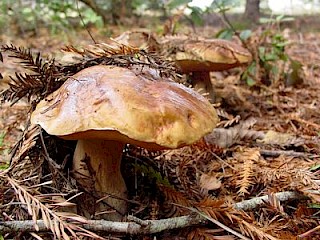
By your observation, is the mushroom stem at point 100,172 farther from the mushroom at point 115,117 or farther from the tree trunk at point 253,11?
the tree trunk at point 253,11

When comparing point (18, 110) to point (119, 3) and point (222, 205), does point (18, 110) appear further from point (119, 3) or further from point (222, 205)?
point (119, 3)

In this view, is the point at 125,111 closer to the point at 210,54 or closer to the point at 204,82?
the point at 210,54

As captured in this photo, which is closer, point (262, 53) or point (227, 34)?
point (262, 53)

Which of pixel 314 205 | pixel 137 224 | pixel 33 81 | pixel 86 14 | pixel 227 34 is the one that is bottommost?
pixel 314 205

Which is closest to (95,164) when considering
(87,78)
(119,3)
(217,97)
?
(87,78)

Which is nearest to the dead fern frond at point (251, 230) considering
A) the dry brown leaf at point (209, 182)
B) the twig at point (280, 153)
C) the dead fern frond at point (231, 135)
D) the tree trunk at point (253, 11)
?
the dry brown leaf at point (209, 182)

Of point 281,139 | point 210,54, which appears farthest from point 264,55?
point 281,139

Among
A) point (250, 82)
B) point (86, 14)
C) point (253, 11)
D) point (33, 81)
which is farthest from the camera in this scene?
point (253, 11)
